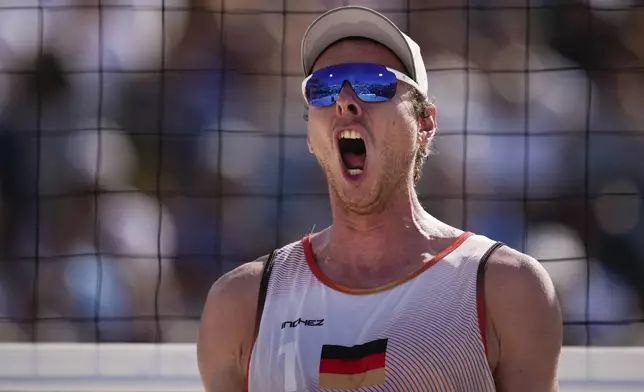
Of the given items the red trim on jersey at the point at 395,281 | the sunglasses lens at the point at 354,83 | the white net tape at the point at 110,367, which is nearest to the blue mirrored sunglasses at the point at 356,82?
the sunglasses lens at the point at 354,83

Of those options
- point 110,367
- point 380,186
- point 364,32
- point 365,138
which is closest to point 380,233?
point 380,186

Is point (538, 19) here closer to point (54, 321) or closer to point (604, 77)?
point (604, 77)

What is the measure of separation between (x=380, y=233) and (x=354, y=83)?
0.37 meters

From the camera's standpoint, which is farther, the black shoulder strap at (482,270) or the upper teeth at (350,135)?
the upper teeth at (350,135)

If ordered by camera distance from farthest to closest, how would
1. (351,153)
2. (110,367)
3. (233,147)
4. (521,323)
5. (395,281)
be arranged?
(233,147) < (110,367) < (351,153) < (395,281) < (521,323)

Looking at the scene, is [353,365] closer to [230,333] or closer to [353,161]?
[230,333]

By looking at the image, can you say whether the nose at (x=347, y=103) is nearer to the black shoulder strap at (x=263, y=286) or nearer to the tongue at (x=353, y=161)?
the tongue at (x=353, y=161)

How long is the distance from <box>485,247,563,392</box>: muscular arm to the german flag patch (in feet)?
0.84

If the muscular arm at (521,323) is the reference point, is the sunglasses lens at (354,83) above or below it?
above

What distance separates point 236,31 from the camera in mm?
6430

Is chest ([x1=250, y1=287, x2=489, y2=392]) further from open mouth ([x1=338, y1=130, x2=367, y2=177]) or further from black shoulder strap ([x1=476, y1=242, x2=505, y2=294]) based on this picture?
open mouth ([x1=338, y1=130, x2=367, y2=177])

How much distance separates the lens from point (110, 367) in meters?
4.95

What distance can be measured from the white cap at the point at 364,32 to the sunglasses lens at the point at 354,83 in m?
0.07

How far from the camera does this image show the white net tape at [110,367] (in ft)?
15.7
